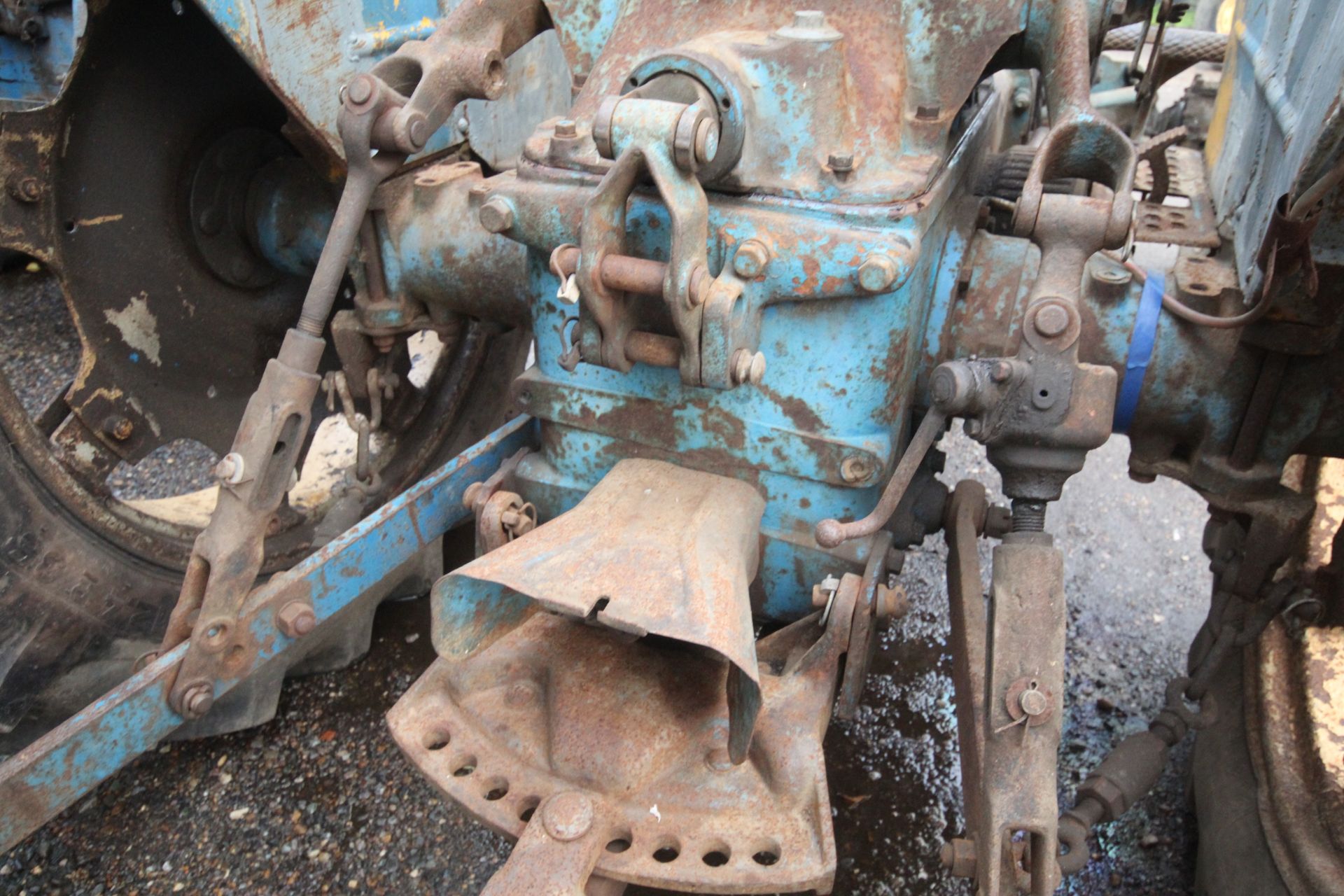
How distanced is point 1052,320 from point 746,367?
13.9 inches

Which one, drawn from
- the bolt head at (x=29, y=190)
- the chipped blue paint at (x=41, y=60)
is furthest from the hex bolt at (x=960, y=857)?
the chipped blue paint at (x=41, y=60)

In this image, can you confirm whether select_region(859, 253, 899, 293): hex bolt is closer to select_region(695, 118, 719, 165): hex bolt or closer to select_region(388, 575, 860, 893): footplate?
select_region(695, 118, 719, 165): hex bolt

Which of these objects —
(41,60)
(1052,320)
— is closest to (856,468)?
(1052,320)

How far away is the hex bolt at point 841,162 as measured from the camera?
121 centimetres

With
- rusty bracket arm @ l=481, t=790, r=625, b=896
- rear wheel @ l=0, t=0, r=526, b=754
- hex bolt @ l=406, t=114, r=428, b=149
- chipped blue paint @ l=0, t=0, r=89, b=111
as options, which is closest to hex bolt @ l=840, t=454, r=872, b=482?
rusty bracket arm @ l=481, t=790, r=625, b=896

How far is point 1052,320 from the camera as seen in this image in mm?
1120

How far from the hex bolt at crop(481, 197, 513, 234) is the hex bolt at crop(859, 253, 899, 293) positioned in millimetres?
464

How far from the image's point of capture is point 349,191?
1366mm

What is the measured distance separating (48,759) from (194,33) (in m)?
1.24

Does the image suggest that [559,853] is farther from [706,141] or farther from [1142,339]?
[1142,339]

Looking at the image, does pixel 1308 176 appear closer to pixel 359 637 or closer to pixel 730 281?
pixel 730 281

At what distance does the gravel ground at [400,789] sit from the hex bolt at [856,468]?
763 mm

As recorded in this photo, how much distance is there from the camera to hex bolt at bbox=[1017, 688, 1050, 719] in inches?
43.1

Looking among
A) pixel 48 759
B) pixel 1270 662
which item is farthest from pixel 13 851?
pixel 1270 662
